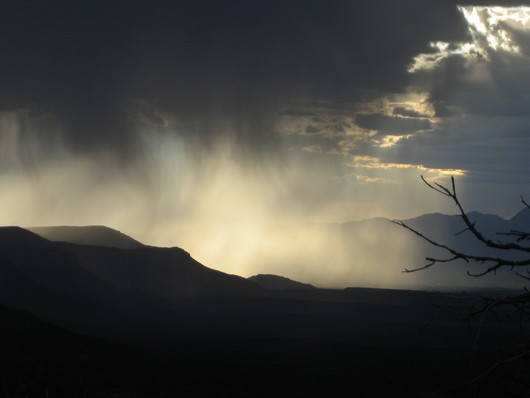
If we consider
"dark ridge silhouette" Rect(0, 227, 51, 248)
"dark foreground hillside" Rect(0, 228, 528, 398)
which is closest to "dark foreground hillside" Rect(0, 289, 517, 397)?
"dark foreground hillside" Rect(0, 228, 528, 398)

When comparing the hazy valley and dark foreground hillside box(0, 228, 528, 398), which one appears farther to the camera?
the hazy valley

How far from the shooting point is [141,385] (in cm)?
7300

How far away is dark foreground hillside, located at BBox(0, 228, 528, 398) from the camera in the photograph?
72.0 metres

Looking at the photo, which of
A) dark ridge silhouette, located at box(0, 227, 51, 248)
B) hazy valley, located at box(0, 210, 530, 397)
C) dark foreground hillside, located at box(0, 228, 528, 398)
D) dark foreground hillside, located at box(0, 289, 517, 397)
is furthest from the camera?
dark ridge silhouette, located at box(0, 227, 51, 248)

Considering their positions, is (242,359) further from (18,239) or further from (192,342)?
(18,239)

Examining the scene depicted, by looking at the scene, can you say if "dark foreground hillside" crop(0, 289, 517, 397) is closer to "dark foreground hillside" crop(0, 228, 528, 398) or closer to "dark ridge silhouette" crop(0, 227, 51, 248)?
"dark foreground hillside" crop(0, 228, 528, 398)

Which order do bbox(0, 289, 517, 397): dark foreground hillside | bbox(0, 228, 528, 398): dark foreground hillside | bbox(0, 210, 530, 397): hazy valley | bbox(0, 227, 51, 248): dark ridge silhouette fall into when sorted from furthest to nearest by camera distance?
bbox(0, 227, 51, 248): dark ridge silhouette, bbox(0, 210, 530, 397): hazy valley, bbox(0, 228, 528, 398): dark foreground hillside, bbox(0, 289, 517, 397): dark foreground hillside

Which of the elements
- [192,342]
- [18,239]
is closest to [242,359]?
[192,342]

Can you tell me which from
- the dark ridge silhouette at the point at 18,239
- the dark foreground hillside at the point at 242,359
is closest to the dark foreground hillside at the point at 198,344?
the dark foreground hillside at the point at 242,359

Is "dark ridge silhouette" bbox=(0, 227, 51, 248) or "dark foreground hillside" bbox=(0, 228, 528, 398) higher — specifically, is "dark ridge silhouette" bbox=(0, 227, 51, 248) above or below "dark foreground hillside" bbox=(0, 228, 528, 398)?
above

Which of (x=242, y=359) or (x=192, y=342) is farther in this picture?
(x=192, y=342)

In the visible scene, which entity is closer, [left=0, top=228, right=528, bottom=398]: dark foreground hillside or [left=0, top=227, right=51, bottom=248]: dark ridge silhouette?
[left=0, top=228, right=528, bottom=398]: dark foreground hillside

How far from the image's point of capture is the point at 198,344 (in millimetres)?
121875

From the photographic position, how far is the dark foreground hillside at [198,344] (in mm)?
72000
